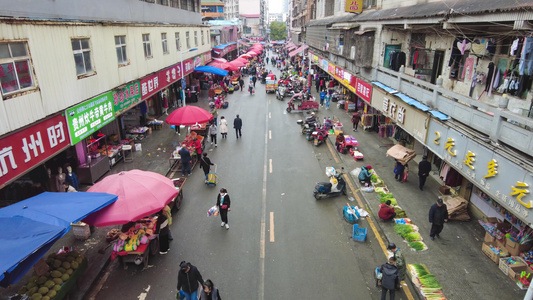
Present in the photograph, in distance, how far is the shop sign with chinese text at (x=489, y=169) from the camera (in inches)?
282

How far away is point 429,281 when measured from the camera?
8.77 meters

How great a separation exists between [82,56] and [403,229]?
13.8m

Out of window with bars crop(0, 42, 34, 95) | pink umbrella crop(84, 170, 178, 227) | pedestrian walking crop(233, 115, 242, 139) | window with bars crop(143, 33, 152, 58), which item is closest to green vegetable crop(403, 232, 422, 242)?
pink umbrella crop(84, 170, 178, 227)

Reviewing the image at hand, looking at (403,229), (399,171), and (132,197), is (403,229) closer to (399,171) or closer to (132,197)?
(399,171)

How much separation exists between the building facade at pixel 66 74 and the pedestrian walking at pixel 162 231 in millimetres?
3946

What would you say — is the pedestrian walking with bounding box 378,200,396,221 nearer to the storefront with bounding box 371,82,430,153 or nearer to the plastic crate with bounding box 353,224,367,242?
the plastic crate with bounding box 353,224,367,242

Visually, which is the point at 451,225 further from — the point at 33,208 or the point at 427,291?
the point at 33,208

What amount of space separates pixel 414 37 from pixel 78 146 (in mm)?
17288

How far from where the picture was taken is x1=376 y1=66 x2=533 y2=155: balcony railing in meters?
7.48

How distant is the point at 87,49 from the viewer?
42.9 ft

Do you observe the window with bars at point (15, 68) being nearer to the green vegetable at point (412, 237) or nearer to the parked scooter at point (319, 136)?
the green vegetable at point (412, 237)

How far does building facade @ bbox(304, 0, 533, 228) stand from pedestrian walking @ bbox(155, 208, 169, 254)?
9.35 meters

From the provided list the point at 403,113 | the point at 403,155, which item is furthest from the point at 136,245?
the point at 403,113

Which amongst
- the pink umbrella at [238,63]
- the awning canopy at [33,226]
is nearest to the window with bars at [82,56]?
the awning canopy at [33,226]
